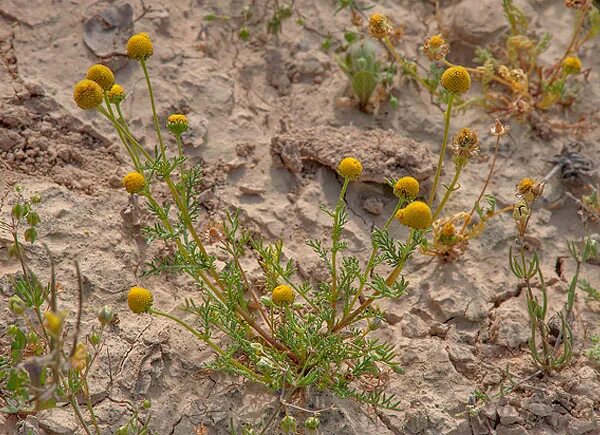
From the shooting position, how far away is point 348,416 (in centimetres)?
329

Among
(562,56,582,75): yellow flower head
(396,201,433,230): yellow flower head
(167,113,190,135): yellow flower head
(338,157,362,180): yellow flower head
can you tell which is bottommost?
(396,201,433,230): yellow flower head

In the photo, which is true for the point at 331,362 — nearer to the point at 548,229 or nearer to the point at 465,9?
the point at 548,229

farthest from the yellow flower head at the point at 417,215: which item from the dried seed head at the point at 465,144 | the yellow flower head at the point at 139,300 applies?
the yellow flower head at the point at 139,300

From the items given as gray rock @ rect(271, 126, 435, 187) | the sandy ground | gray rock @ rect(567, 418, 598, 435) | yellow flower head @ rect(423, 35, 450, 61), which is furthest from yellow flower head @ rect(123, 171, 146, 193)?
gray rock @ rect(567, 418, 598, 435)

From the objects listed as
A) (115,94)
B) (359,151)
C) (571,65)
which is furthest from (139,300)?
(571,65)

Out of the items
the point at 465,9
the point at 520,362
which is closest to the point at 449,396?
the point at 520,362

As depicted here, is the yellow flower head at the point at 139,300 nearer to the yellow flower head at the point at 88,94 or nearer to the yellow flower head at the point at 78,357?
the yellow flower head at the point at 78,357

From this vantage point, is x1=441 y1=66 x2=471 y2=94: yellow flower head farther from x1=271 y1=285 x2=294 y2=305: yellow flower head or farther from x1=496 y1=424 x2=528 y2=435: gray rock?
x1=496 y1=424 x2=528 y2=435: gray rock

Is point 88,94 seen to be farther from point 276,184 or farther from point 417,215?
point 276,184

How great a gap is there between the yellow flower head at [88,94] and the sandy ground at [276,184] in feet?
3.15

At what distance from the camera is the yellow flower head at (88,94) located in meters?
2.82

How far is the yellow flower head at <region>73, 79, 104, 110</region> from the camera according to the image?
282cm

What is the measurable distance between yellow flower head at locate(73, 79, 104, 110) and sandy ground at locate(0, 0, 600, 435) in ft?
3.15

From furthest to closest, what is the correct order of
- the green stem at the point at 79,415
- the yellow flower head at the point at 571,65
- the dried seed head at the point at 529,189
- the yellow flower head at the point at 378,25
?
the yellow flower head at the point at 571,65
the yellow flower head at the point at 378,25
the dried seed head at the point at 529,189
the green stem at the point at 79,415
